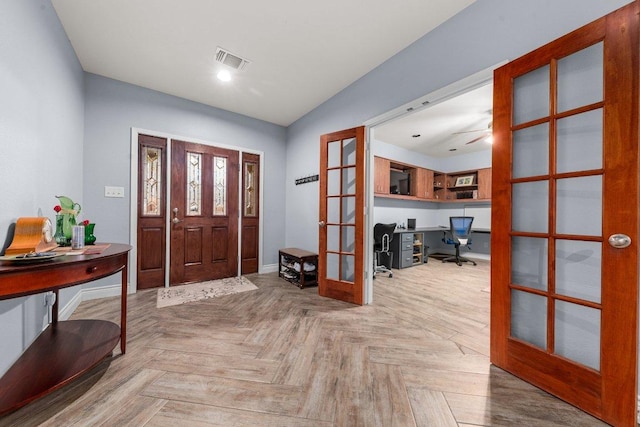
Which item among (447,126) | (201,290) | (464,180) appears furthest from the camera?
(464,180)

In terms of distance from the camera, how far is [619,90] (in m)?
1.14

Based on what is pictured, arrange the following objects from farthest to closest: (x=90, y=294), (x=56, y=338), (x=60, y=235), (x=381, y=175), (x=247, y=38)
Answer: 1. (x=381, y=175)
2. (x=90, y=294)
3. (x=247, y=38)
4. (x=60, y=235)
5. (x=56, y=338)

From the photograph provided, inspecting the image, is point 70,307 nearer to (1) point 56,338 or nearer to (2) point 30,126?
(1) point 56,338

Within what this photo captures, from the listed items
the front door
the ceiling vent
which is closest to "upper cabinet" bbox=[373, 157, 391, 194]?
the front door

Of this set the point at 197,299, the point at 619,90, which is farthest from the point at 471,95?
the point at 197,299

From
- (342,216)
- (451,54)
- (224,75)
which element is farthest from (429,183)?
(224,75)

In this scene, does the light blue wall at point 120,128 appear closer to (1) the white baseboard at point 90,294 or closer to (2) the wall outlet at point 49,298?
(1) the white baseboard at point 90,294

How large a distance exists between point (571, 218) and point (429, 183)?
489cm

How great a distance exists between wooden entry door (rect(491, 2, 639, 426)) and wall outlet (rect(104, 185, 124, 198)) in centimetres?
398

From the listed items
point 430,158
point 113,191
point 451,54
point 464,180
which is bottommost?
point 113,191

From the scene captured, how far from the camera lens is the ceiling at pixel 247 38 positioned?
1909mm

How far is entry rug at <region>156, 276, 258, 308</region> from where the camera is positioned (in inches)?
109

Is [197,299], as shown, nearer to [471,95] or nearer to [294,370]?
[294,370]

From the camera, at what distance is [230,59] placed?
2.55 metres
